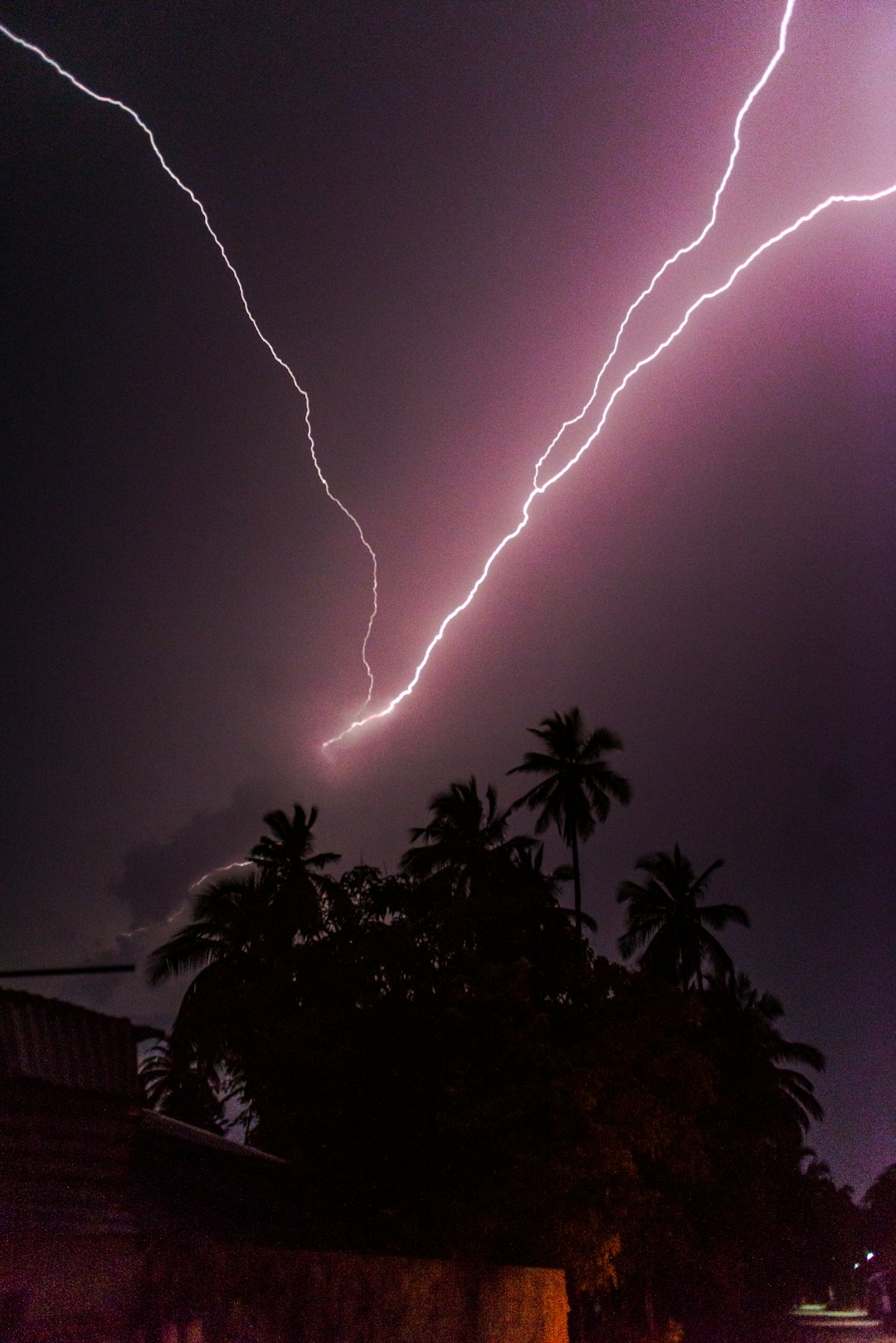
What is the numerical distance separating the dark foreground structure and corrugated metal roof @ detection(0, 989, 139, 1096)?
0.01m

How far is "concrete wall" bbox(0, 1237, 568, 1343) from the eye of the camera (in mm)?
7816

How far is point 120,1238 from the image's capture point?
29.0ft

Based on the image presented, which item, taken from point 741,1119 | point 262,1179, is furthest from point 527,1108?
point 741,1119

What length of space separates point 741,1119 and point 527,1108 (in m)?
23.1

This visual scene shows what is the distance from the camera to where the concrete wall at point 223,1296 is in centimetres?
782

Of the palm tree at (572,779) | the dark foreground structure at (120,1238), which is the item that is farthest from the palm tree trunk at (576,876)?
the dark foreground structure at (120,1238)

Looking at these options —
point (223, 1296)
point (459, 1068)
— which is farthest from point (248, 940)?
point (223, 1296)

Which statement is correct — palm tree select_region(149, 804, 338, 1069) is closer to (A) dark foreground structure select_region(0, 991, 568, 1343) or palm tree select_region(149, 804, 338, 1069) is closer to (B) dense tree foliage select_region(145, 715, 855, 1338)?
(B) dense tree foliage select_region(145, 715, 855, 1338)

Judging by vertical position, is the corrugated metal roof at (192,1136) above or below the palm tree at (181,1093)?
below

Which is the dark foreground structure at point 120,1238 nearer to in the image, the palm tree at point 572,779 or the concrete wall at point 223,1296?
the concrete wall at point 223,1296

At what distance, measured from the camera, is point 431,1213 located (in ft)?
49.4

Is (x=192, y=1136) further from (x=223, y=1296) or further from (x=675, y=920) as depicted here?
(x=675, y=920)

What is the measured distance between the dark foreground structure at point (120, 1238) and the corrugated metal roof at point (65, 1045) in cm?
1

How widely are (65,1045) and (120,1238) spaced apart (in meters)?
1.49
